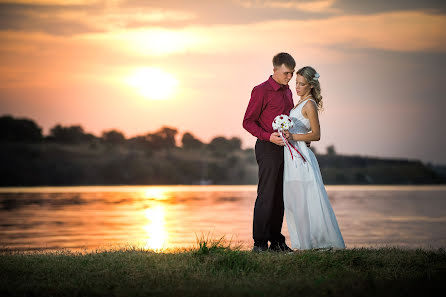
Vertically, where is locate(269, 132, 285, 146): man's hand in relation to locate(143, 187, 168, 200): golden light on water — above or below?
above

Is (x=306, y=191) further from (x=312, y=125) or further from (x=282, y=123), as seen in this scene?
(x=282, y=123)

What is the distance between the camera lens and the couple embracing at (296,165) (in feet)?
27.9

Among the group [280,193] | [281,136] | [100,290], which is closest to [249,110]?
[281,136]

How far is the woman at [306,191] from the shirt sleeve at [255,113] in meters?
0.47

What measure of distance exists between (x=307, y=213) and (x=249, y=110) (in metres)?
1.72

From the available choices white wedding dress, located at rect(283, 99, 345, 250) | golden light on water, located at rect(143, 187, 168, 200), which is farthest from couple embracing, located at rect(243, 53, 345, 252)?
golden light on water, located at rect(143, 187, 168, 200)

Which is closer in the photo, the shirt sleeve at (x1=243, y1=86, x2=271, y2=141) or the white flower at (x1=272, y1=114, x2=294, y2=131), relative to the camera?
the white flower at (x1=272, y1=114, x2=294, y2=131)

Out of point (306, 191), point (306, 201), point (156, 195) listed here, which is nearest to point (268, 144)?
point (306, 191)

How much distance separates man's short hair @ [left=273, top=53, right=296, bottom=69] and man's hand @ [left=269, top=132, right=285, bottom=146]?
978 mm

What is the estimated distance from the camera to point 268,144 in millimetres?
8617

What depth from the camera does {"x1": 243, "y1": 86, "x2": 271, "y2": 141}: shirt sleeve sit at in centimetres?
852

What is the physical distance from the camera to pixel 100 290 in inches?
262

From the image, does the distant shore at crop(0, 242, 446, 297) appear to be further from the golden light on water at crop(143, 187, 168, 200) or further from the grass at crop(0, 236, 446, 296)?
the golden light on water at crop(143, 187, 168, 200)

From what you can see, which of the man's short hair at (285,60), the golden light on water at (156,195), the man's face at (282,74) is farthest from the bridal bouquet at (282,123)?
the golden light on water at (156,195)
